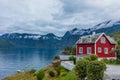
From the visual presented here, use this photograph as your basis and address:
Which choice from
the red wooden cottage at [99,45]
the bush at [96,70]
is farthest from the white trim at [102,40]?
the bush at [96,70]

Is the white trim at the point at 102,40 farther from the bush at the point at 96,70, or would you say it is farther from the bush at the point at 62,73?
the bush at the point at 96,70

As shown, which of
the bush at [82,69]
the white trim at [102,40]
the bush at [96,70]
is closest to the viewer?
the bush at [96,70]

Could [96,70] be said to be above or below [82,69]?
above

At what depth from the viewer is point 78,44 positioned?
70.4 meters

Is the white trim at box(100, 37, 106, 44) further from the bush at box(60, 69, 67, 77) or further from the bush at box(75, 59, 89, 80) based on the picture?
the bush at box(75, 59, 89, 80)

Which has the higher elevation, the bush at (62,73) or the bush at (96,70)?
the bush at (96,70)

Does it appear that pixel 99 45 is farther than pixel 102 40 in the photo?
No

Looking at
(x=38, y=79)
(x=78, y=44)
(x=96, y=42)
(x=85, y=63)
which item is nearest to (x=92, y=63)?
(x=85, y=63)

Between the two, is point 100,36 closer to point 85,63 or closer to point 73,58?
point 73,58

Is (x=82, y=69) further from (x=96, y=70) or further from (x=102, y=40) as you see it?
(x=102, y=40)

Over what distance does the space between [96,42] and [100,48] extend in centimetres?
208

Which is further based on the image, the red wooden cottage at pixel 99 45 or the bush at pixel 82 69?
the red wooden cottage at pixel 99 45

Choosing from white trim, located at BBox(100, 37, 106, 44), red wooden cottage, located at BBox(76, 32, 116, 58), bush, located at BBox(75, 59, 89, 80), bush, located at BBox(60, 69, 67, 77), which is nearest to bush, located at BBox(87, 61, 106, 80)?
bush, located at BBox(75, 59, 89, 80)

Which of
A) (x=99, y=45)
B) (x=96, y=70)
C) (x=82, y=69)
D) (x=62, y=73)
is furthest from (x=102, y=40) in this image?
(x=96, y=70)
